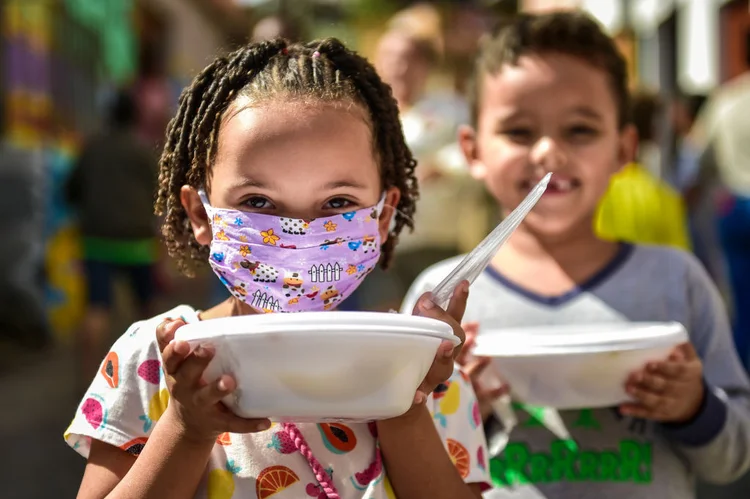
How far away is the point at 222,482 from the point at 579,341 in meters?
0.82

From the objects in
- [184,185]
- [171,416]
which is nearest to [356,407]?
[171,416]

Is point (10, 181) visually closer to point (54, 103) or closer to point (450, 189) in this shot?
point (54, 103)

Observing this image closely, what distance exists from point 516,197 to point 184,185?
38.4 inches

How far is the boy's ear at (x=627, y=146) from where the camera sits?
274 centimetres

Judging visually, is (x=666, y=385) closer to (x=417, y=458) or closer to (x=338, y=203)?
(x=417, y=458)

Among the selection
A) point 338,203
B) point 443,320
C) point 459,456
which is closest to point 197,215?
point 338,203

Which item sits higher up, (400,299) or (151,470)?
(151,470)

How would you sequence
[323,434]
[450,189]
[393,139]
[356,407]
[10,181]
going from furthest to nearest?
[10,181], [450,189], [393,139], [323,434], [356,407]

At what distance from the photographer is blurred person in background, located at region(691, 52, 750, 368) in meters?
5.19

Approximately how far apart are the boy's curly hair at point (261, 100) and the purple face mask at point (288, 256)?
0.17 metres

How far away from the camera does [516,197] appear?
262cm

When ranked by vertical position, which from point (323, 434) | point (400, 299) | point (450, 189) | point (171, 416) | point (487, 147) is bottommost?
point (400, 299)

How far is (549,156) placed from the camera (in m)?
2.51

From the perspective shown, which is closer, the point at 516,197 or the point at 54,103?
the point at 516,197
